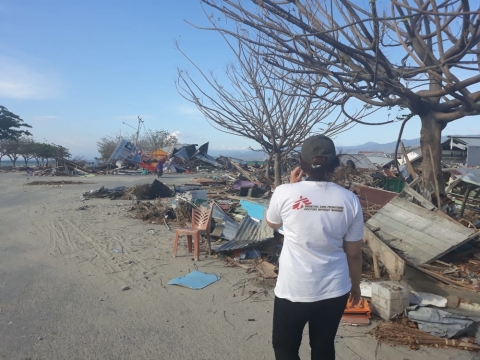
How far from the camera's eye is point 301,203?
2.34 meters

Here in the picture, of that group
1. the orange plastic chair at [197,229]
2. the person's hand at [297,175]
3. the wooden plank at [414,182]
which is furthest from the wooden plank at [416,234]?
the person's hand at [297,175]

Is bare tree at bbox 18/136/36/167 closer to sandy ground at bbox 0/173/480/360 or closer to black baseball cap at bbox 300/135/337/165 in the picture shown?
sandy ground at bbox 0/173/480/360

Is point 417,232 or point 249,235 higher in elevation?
point 417,232

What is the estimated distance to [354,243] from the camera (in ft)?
8.02

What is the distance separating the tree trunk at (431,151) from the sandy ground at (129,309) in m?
4.09

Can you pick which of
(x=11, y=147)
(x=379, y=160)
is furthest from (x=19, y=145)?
(x=379, y=160)

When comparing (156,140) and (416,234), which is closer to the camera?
(416,234)

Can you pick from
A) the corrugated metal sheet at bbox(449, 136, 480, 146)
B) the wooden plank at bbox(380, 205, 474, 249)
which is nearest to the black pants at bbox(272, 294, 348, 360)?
the wooden plank at bbox(380, 205, 474, 249)

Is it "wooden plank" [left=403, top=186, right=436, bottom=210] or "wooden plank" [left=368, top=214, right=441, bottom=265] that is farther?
"wooden plank" [left=403, top=186, right=436, bottom=210]

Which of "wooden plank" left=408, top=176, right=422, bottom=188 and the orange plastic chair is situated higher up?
"wooden plank" left=408, top=176, right=422, bottom=188

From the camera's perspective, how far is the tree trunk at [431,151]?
7461 millimetres

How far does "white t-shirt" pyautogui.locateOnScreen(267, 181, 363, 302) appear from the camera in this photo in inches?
91.4

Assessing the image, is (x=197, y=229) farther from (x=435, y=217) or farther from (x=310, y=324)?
(x=310, y=324)

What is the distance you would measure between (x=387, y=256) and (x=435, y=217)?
3.60ft
